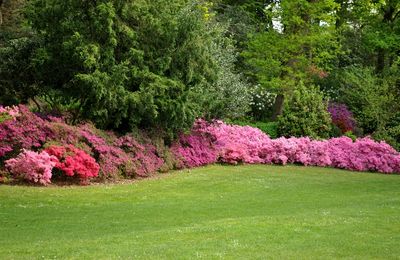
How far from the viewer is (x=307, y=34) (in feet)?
94.4

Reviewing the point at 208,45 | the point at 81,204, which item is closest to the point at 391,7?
the point at 208,45

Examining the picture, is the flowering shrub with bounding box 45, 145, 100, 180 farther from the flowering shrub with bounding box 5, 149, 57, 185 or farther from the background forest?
the background forest

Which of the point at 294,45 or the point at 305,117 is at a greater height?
the point at 294,45

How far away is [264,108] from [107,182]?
17181 millimetres

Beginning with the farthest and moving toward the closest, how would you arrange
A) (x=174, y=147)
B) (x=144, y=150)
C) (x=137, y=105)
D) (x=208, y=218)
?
(x=174, y=147)
(x=144, y=150)
(x=137, y=105)
(x=208, y=218)

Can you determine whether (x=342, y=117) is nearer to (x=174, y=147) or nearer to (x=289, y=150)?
(x=289, y=150)

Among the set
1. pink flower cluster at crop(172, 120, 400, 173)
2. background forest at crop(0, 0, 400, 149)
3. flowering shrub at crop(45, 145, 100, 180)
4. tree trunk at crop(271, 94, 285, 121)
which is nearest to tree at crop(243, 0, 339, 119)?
tree trunk at crop(271, 94, 285, 121)

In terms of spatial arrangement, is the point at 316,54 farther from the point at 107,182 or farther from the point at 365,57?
the point at 107,182

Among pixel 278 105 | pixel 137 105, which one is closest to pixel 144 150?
pixel 137 105

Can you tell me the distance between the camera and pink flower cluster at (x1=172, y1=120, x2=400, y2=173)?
2138 cm

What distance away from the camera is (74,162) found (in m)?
15.7

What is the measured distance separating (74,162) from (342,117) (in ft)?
58.9

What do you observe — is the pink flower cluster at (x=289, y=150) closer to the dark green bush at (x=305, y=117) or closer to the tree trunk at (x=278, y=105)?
the dark green bush at (x=305, y=117)

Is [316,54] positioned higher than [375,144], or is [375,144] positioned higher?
[316,54]
